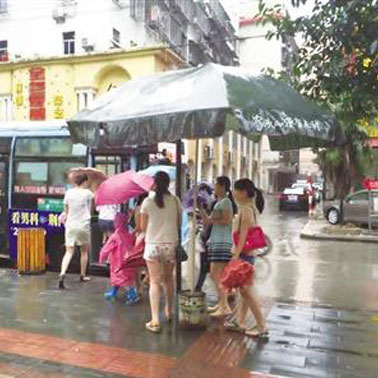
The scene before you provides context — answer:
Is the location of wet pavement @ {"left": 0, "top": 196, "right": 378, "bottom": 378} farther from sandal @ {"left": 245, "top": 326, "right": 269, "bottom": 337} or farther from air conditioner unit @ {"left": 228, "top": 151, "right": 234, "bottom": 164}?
air conditioner unit @ {"left": 228, "top": 151, "right": 234, "bottom": 164}

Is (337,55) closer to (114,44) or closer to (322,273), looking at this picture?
(322,273)

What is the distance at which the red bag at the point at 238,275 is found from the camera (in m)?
5.86

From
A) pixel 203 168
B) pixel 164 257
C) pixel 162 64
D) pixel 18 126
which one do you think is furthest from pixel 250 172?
pixel 164 257

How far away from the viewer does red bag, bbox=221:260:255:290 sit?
5.86m

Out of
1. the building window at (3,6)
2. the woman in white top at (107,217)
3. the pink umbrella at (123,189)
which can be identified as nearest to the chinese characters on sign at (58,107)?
the building window at (3,6)

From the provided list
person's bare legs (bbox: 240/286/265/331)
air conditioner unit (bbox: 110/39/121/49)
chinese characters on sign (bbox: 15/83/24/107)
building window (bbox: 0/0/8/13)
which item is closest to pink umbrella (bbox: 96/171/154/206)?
person's bare legs (bbox: 240/286/265/331)

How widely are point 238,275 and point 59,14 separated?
22596 mm

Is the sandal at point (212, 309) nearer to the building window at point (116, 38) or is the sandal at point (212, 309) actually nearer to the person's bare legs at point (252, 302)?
the person's bare legs at point (252, 302)

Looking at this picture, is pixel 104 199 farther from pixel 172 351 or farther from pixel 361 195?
pixel 361 195

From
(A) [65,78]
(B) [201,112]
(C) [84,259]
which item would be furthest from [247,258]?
(A) [65,78]

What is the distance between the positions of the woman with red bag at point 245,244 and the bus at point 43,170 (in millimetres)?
3443

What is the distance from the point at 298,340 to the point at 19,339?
2820 millimetres

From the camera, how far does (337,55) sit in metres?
5.63

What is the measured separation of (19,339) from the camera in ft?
19.2
